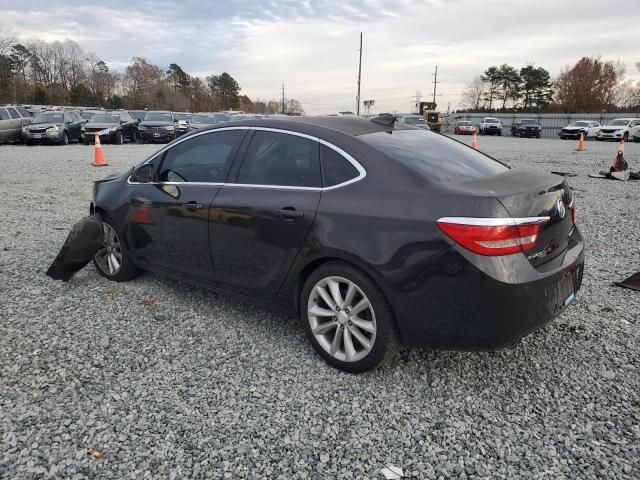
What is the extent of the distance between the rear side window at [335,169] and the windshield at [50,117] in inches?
951

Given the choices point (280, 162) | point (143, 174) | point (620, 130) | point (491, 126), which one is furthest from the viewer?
point (491, 126)

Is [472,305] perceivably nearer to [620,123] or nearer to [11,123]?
→ [11,123]

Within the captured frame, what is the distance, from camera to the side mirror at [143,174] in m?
4.25

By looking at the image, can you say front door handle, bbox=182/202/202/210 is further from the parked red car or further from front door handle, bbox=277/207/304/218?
the parked red car

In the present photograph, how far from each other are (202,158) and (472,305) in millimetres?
2445

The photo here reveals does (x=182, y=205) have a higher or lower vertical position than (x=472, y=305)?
higher

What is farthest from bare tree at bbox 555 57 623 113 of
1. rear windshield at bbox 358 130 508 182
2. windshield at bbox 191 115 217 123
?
rear windshield at bbox 358 130 508 182

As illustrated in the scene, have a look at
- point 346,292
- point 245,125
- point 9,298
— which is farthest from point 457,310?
point 9,298

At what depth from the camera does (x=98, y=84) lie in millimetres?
83812

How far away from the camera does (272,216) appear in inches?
128

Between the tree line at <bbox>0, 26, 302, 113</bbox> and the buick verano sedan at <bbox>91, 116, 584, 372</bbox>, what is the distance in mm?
62462

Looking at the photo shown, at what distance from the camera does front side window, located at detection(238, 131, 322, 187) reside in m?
3.26

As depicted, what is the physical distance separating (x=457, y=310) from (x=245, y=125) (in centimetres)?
215

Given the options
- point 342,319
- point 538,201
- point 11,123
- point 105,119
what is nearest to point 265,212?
point 342,319
